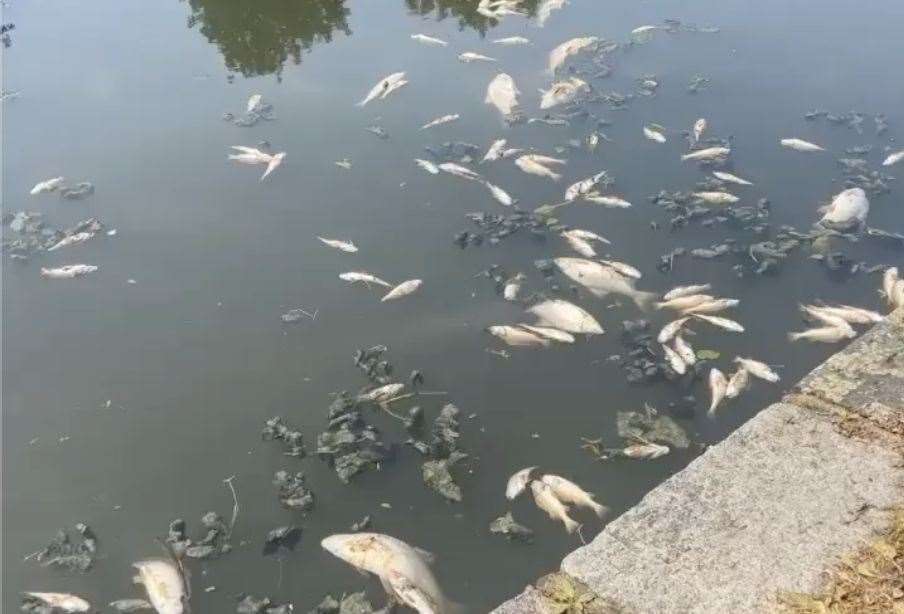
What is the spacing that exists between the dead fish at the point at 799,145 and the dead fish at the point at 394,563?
507 centimetres

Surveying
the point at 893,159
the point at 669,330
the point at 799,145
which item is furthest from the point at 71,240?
the point at 893,159

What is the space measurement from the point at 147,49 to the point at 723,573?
8.78 m

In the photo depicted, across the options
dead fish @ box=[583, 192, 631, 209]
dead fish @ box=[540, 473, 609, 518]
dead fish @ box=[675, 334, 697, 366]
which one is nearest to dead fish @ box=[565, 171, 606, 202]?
dead fish @ box=[583, 192, 631, 209]

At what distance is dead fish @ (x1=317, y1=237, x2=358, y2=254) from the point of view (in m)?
6.00

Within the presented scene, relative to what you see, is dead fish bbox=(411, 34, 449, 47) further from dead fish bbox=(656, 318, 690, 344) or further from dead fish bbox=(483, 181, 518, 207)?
dead fish bbox=(656, 318, 690, 344)

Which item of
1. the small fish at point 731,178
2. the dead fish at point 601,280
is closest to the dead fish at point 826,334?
the dead fish at point 601,280

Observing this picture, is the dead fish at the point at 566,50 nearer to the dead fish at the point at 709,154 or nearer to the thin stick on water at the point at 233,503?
the dead fish at the point at 709,154

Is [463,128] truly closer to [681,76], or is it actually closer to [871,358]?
[681,76]

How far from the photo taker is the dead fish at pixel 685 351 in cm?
488

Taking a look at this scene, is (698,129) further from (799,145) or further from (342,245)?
(342,245)

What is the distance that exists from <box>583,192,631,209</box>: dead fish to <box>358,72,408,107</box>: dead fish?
8.92 ft

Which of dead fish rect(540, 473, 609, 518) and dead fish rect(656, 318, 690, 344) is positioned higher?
dead fish rect(656, 318, 690, 344)

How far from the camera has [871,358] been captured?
3.83 m

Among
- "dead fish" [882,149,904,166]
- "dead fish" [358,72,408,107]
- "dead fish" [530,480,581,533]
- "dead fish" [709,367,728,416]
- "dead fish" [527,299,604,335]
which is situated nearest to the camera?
"dead fish" [530,480,581,533]
